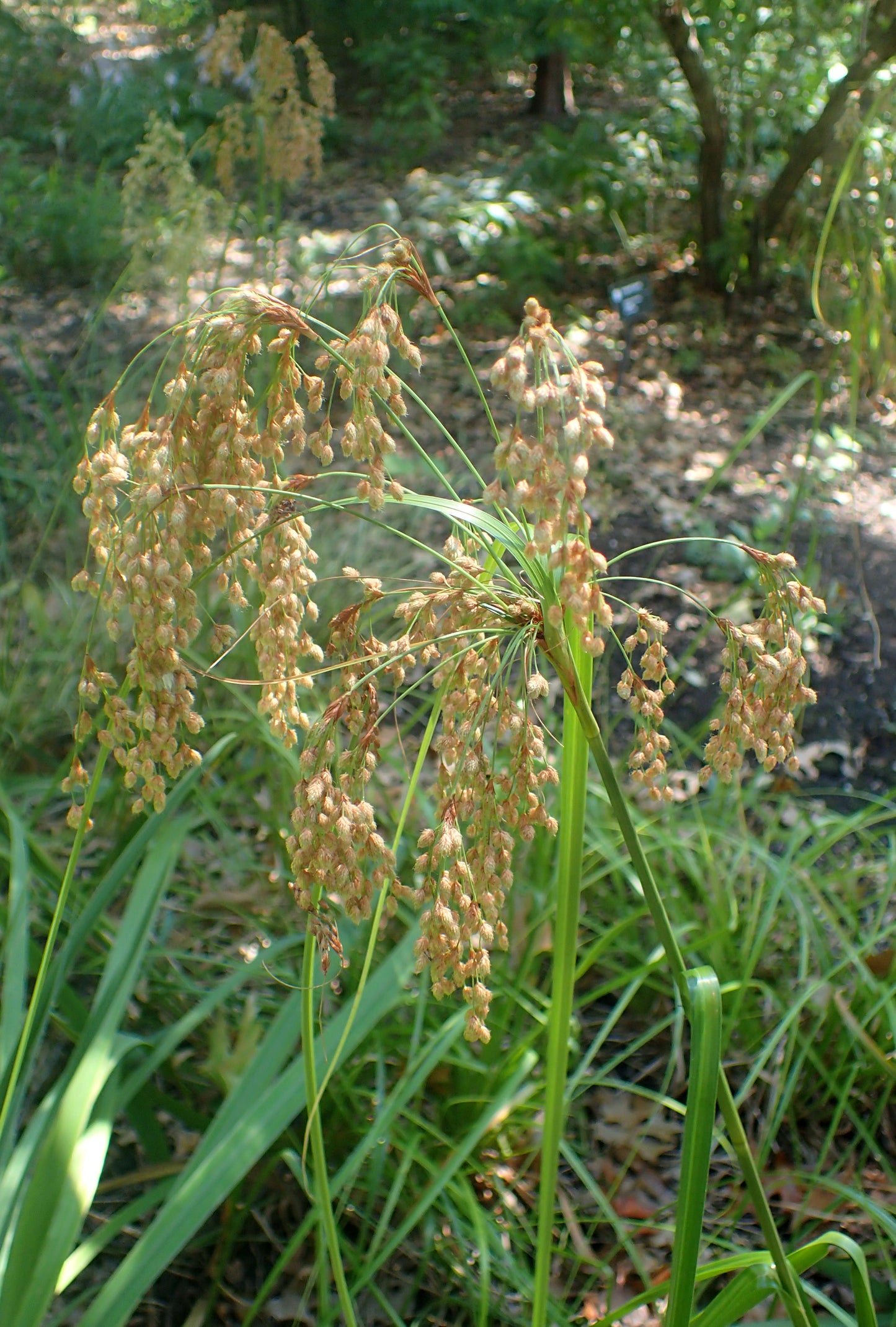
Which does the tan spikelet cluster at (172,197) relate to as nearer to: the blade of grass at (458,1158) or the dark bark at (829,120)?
the dark bark at (829,120)

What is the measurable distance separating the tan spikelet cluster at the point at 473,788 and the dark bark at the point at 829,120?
4.00m

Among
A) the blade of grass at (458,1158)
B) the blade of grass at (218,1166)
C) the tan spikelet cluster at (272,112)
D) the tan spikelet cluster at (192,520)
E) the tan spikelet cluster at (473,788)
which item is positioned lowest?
the blade of grass at (458,1158)

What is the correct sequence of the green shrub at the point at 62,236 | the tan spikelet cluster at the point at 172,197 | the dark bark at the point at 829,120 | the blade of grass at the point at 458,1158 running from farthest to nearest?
the green shrub at the point at 62,236 < the dark bark at the point at 829,120 < the tan spikelet cluster at the point at 172,197 < the blade of grass at the point at 458,1158

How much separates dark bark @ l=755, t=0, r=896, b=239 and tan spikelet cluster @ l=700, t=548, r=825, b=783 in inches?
154

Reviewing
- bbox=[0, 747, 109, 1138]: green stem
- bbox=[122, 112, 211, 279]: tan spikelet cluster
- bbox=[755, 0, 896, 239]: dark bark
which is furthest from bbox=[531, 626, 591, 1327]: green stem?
bbox=[755, 0, 896, 239]: dark bark

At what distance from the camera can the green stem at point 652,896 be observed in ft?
2.67

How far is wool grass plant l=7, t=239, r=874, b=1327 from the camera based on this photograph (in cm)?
76

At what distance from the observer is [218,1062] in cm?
173

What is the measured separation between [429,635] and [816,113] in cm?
658

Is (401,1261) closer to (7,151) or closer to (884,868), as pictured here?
(884,868)

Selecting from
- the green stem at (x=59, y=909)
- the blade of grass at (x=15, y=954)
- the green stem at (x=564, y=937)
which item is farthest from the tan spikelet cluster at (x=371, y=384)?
the blade of grass at (x=15, y=954)

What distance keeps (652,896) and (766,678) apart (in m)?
0.20

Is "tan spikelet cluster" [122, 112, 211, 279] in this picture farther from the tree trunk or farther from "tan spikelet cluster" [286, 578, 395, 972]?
the tree trunk

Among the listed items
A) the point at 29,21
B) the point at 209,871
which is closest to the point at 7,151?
the point at 29,21
